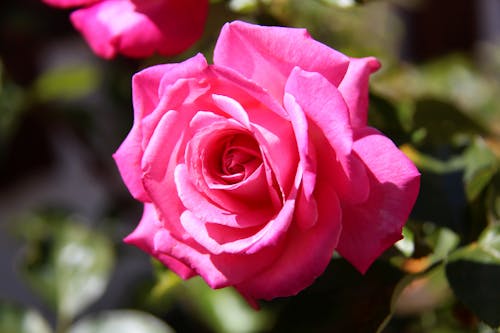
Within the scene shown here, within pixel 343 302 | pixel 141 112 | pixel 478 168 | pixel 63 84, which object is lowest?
pixel 63 84

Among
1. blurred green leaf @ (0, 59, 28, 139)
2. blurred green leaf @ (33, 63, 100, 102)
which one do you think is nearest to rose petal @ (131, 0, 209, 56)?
blurred green leaf @ (0, 59, 28, 139)

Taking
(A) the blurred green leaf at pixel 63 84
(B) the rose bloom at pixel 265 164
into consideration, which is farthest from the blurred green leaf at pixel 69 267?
(B) the rose bloom at pixel 265 164

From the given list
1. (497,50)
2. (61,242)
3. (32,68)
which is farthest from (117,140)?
(32,68)

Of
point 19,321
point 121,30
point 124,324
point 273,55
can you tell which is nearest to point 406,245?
point 273,55

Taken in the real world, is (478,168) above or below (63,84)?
above

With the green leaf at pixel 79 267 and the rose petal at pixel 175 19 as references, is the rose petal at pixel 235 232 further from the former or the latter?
the green leaf at pixel 79 267

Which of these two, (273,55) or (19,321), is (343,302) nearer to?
(273,55)
